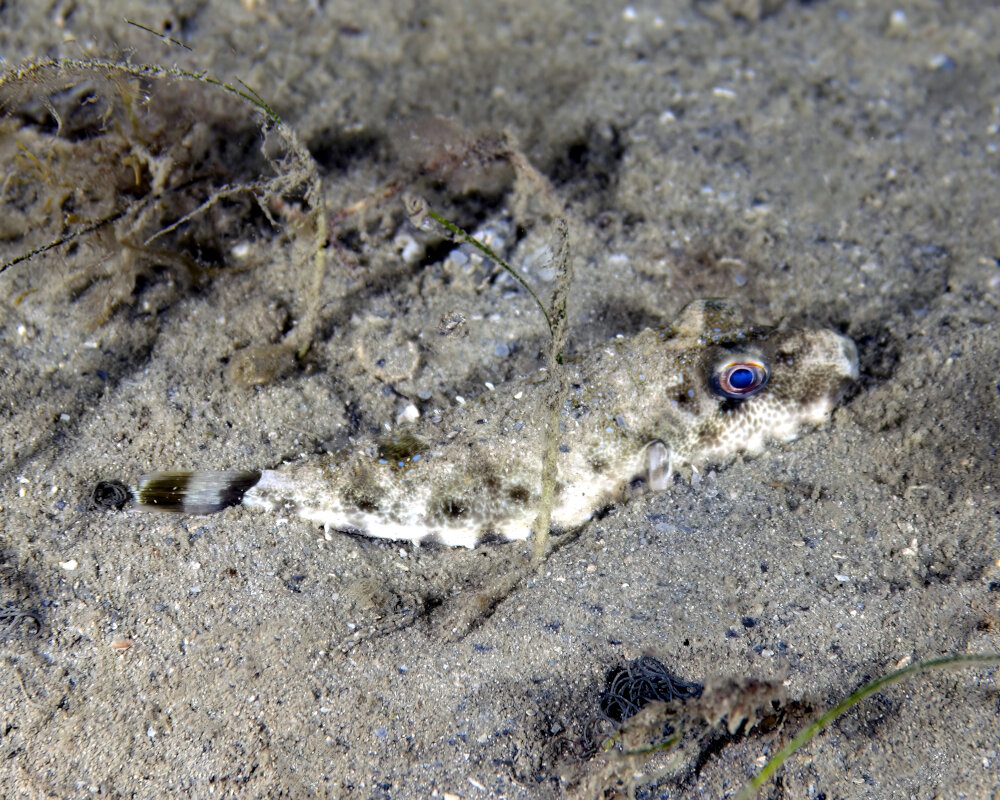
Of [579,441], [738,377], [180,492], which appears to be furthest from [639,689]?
[180,492]

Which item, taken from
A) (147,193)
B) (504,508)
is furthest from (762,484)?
(147,193)

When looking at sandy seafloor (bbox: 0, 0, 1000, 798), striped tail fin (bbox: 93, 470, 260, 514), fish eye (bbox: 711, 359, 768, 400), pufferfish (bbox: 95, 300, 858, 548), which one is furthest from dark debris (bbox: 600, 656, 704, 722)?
striped tail fin (bbox: 93, 470, 260, 514)

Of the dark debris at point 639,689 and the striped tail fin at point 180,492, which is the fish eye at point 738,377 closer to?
the dark debris at point 639,689

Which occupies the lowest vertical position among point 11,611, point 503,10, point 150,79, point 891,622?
point 11,611

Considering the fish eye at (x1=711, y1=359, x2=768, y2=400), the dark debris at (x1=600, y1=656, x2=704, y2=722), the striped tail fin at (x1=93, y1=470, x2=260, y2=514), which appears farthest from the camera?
the fish eye at (x1=711, y1=359, x2=768, y2=400)

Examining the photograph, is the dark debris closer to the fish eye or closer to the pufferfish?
the pufferfish

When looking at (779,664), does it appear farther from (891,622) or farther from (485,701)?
(485,701)

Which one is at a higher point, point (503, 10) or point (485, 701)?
point (503, 10)

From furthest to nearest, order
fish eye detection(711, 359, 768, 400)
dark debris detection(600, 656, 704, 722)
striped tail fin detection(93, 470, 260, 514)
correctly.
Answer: fish eye detection(711, 359, 768, 400) → striped tail fin detection(93, 470, 260, 514) → dark debris detection(600, 656, 704, 722)
